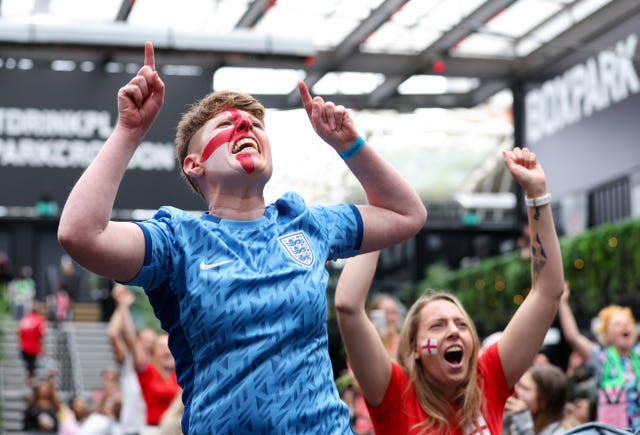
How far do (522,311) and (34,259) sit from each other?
87.5 feet

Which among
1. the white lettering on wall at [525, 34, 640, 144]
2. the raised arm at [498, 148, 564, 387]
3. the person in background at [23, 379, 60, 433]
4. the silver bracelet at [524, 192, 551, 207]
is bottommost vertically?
the person in background at [23, 379, 60, 433]

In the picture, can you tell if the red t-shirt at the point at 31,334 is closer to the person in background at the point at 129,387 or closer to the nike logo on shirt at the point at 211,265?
the person in background at the point at 129,387

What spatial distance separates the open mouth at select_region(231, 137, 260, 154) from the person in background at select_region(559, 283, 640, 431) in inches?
174

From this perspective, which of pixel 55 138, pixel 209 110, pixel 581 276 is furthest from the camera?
pixel 581 276

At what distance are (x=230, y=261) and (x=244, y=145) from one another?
0.31 meters

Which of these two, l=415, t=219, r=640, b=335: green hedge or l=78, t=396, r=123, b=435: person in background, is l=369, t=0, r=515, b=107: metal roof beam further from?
l=78, t=396, r=123, b=435: person in background

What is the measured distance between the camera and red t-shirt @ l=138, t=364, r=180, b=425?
24.0 feet

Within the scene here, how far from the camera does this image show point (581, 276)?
1639 centimetres

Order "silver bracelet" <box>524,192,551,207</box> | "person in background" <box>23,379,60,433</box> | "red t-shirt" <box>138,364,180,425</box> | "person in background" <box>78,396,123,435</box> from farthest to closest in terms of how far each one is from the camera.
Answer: "person in background" <box>23,379,60,433</box> → "person in background" <box>78,396,123,435</box> → "red t-shirt" <box>138,364,180,425</box> → "silver bracelet" <box>524,192,551,207</box>

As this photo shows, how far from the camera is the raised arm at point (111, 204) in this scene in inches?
89.2

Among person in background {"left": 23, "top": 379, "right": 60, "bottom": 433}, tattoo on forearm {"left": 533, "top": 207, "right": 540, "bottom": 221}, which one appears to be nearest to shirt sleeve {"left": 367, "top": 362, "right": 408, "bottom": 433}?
tattoo on forearm {"left": 533, "top": 207, "right": 540, "bottom": 221}

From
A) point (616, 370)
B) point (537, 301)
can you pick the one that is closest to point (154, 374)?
point (616, 370)

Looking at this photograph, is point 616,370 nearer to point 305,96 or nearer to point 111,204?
point 305,96

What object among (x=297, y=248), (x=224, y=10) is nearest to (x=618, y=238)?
(x=224, y=10)
